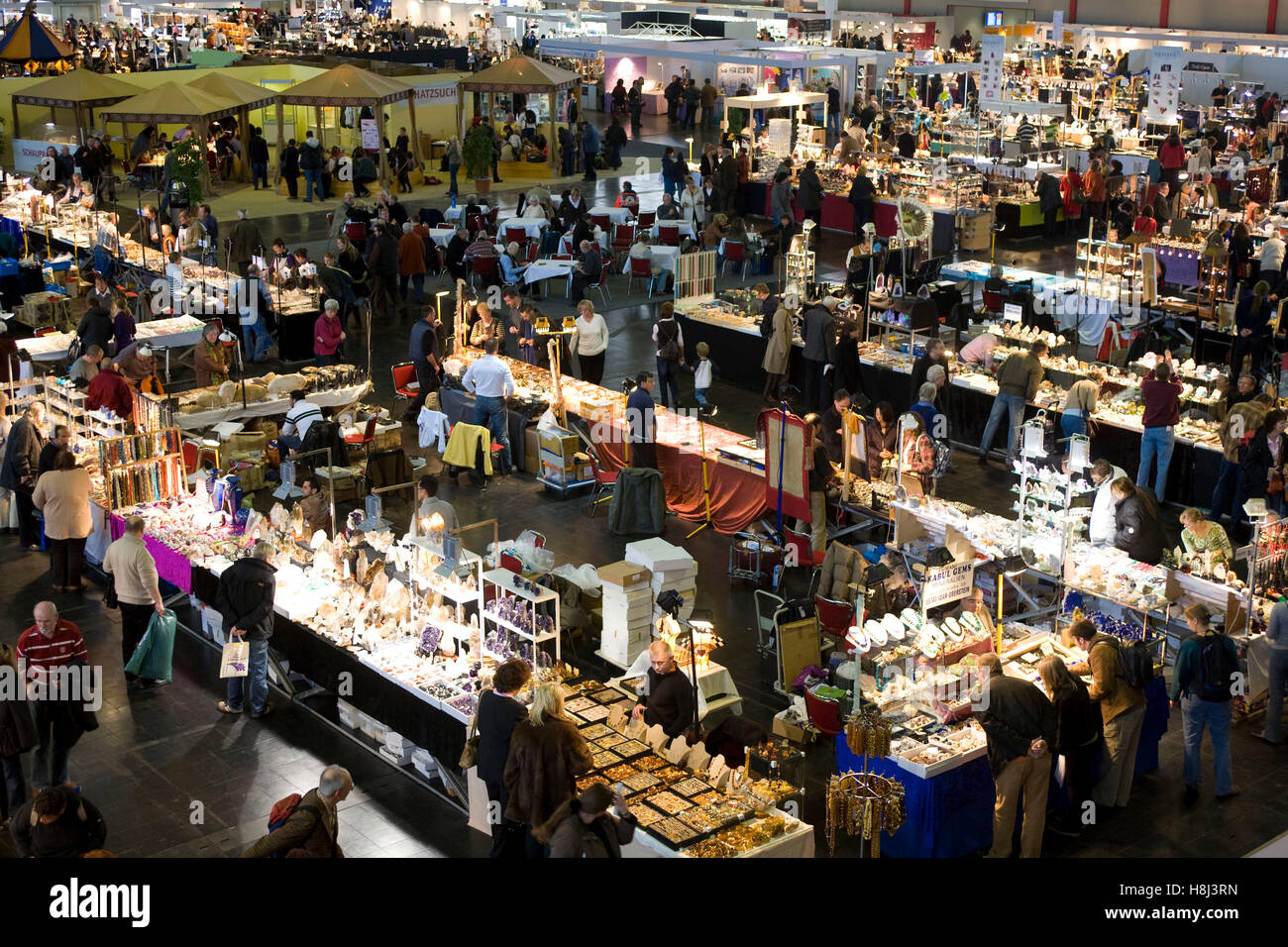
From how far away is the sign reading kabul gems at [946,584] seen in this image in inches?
366

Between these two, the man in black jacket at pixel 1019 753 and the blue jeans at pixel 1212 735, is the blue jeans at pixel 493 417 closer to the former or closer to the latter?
the man in black jacket at pixel 1019 753

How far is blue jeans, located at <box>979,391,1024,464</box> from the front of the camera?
1364 cm

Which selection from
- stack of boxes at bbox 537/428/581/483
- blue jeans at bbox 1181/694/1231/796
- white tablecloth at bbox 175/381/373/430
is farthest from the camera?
white tablecloth at bbox 175/381/373/430

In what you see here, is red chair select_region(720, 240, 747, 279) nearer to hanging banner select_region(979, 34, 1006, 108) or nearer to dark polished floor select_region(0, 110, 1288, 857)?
dark polished floor select_region(0, 110, 1288, 857)

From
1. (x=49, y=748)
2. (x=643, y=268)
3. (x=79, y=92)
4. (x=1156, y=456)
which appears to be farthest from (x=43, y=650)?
(x=79, y=92)

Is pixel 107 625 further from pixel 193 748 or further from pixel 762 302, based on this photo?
pixel 762 302

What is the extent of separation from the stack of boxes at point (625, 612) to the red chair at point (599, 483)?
308cm

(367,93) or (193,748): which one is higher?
(367,93)

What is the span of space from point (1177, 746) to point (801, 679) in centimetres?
221

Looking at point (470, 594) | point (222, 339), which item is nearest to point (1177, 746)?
point (470, 594)

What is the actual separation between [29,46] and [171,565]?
26749 millimetres

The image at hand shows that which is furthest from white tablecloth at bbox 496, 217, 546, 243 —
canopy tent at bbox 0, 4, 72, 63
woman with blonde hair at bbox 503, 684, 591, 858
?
canopy tent at bbox 0, 4, 72, 63

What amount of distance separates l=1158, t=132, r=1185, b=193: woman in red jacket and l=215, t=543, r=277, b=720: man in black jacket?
787 inches
